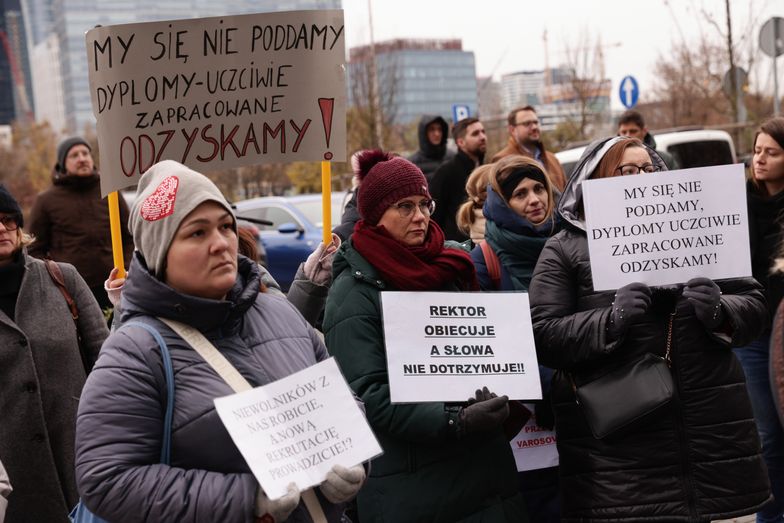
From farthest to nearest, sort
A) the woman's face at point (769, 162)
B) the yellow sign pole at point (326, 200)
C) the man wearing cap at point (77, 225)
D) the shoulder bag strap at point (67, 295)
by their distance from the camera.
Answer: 1. the man wearing cap at point (77, 225)
2. the woman's face at point (769, 162)
3. the shoulder bag strap at point (67, 295)
4. the yellow sign pole at point (326, 200)

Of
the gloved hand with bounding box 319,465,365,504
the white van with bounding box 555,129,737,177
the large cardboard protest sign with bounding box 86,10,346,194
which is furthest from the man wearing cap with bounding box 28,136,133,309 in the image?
the white van with bounding box 555,129,737,177

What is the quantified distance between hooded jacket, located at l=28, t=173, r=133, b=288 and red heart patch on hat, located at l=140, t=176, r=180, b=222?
15.4 ft

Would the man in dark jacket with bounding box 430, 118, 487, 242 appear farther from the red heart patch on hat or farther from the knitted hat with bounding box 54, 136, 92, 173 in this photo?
the red heart patch on hat

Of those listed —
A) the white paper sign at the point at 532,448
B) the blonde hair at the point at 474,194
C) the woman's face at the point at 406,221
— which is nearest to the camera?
the woman's face at the point at 406,221

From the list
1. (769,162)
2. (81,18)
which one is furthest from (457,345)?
(81,18)

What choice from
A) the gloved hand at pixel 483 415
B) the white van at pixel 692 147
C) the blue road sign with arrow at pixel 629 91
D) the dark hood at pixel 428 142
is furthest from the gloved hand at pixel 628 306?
the blue road sign with arrow at pixel 629 91

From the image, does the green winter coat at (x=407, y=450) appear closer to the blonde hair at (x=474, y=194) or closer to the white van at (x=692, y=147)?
the blonde hair at (x=474, y=194)

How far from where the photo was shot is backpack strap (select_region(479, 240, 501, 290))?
420 cm

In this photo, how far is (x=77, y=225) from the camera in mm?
7234

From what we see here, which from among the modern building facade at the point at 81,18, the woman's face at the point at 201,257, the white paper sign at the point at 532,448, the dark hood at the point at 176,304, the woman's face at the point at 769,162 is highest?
the modern building facade at the point at 81,18

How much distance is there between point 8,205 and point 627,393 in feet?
8.75

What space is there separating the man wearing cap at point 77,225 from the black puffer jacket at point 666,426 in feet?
14.4

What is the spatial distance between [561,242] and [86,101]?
206 metres

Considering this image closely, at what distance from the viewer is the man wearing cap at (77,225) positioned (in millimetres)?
7219
